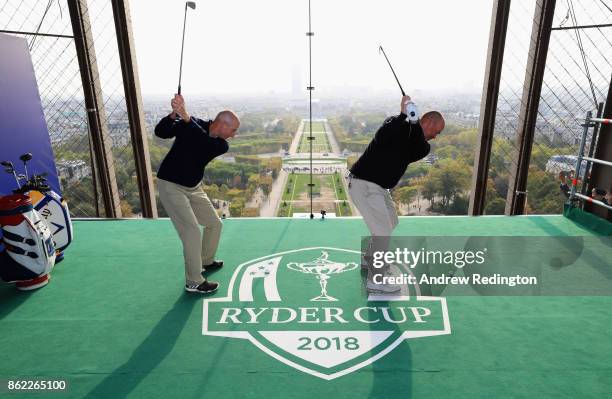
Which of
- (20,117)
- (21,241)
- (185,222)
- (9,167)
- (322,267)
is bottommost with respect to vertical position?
(322,267)

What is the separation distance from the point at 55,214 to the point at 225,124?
6.04 feet

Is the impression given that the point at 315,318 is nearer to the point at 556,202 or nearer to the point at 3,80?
the point at 3,80

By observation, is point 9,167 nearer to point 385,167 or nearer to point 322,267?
point 322,267

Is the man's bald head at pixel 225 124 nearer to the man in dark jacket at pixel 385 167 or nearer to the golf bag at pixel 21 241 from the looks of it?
the man in dark jacket at pixel 385 167

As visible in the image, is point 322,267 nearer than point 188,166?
No

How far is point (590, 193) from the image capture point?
15.6 ft

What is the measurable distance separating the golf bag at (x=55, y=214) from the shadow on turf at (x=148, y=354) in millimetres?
1460

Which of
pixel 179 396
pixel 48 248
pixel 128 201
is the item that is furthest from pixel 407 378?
pixel 128 201

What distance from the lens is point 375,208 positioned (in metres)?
3.15

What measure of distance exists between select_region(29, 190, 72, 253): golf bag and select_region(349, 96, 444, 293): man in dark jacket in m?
2.59

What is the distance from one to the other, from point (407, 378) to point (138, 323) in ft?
5.77

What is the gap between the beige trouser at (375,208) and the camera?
316 cm

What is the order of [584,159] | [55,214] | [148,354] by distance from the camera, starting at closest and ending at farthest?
1. [148,354]
2. [55,214]
3. [584,159]

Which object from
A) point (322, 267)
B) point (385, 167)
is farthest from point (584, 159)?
point (322, 267)
